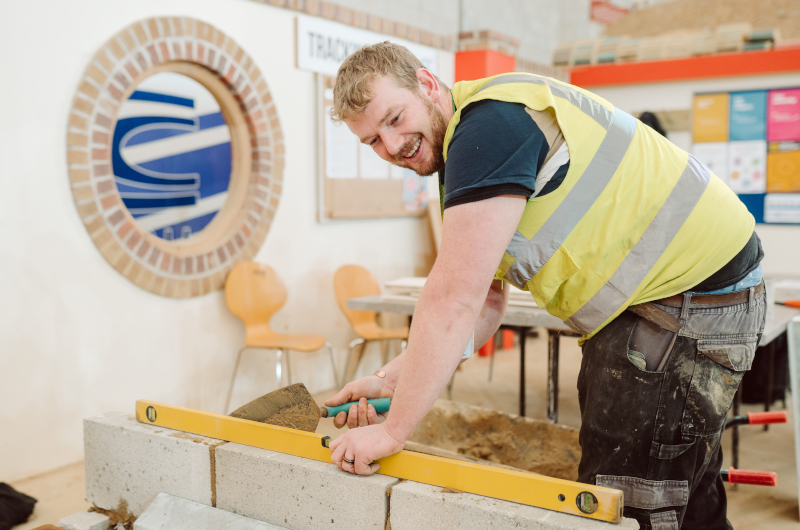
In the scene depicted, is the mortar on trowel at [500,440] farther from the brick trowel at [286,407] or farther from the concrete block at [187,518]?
the concrete block at [187,518]

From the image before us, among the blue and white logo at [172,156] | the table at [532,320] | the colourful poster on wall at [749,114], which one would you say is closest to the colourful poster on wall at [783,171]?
the colourful poster on wall at [749,114]

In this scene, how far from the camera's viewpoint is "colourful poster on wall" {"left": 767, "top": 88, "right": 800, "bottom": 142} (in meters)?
6.04

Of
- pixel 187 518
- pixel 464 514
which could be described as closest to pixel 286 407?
pixel 187 518

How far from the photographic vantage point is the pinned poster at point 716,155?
20.9 feet

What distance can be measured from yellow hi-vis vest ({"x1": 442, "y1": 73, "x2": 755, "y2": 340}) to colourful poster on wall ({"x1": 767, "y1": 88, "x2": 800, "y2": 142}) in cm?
555

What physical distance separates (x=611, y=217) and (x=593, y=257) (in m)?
0.08

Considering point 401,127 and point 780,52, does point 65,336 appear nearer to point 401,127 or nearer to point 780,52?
point 401,127

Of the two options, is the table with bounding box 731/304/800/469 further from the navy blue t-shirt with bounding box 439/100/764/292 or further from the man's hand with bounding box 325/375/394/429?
the navy blue t-shirt with bounding box 439/100/764/292

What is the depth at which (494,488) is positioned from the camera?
129 centimetres

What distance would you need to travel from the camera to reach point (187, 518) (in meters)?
1.57

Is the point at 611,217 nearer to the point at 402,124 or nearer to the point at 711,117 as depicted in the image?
the point at 402,124

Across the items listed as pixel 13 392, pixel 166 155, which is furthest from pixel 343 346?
pixel 13 392

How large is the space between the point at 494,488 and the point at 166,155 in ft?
11.6

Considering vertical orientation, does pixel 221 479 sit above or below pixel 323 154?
below
